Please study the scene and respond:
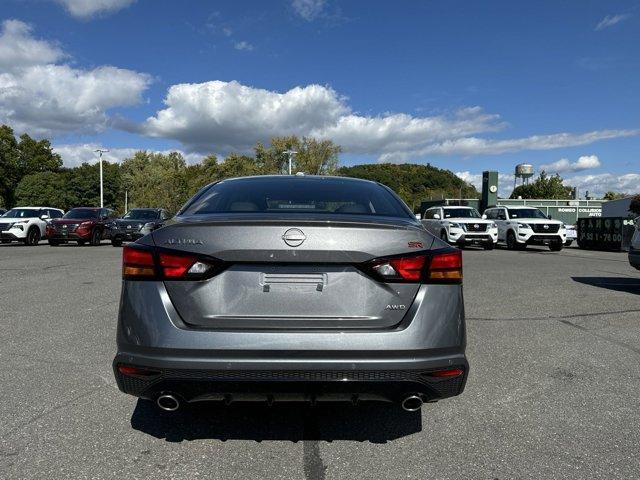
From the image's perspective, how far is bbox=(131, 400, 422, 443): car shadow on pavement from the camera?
128 inches

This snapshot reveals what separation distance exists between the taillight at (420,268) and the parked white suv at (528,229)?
67.2ft

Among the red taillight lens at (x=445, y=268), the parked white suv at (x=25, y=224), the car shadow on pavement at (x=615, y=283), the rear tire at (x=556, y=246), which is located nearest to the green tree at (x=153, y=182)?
the parked white suv at (x=25, y=224)

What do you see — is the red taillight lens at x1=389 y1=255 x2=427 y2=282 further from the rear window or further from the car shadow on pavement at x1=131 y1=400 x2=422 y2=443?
the car shadow on pavement at x1=131 y1=400 x2=422 y2=443

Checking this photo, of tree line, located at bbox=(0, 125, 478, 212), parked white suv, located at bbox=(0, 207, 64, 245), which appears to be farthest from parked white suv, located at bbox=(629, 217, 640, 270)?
tree line, located at bbox=(0, 125, 478, 212)

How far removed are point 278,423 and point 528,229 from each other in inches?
809

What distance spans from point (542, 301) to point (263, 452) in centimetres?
635

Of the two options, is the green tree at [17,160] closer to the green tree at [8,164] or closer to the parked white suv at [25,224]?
the green tree at [8,164]

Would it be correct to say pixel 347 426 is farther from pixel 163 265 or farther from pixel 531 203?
pixel 531 203

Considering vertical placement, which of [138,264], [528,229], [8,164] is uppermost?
[8,164]

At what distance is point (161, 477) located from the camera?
2727 millimetres

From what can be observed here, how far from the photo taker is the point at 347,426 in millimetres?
3406

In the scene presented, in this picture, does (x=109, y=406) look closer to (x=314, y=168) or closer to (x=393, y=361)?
(x=393, y=361)

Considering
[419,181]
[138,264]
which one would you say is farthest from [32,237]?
[419,181]

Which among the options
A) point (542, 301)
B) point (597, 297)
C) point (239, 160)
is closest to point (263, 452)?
point (542, 301)
